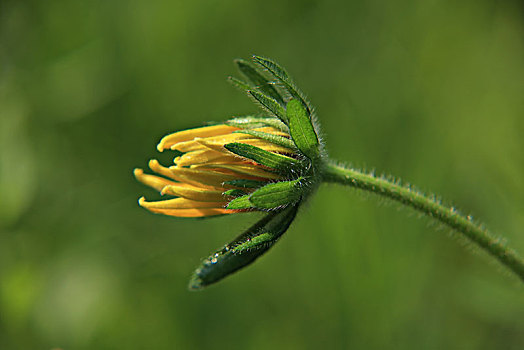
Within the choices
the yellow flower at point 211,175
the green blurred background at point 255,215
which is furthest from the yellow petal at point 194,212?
the green blurred background at point 255,215

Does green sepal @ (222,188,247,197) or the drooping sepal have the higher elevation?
green sepal @ (222,188,247,197)

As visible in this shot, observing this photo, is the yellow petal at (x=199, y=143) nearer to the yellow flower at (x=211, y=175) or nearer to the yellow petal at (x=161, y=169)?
the yellow flower at (x=211, y=175)

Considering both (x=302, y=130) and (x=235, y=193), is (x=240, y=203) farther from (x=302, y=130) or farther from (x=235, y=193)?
(x=302, y=130)

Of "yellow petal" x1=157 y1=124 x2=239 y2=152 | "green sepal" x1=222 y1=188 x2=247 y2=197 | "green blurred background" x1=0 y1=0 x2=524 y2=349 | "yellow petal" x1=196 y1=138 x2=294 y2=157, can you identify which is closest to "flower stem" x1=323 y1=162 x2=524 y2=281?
"yellow petal" x1=196 y1=138 x2=294 y2=157

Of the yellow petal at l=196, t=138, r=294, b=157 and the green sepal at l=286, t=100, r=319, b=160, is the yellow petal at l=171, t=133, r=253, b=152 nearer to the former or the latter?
the yellow petal at l=196, t=138, r=294, b=157

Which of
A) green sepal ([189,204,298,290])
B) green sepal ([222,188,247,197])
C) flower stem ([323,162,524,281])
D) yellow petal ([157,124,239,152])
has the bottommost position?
flower stem ([323,162,524,281])

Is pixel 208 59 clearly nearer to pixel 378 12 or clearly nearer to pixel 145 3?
pixel 145 3

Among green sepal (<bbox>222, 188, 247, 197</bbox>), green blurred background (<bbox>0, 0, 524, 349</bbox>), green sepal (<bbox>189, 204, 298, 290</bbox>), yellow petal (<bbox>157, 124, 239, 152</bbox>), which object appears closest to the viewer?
green sepal (<bbox>189, 204, 298, 290</bbox>)
